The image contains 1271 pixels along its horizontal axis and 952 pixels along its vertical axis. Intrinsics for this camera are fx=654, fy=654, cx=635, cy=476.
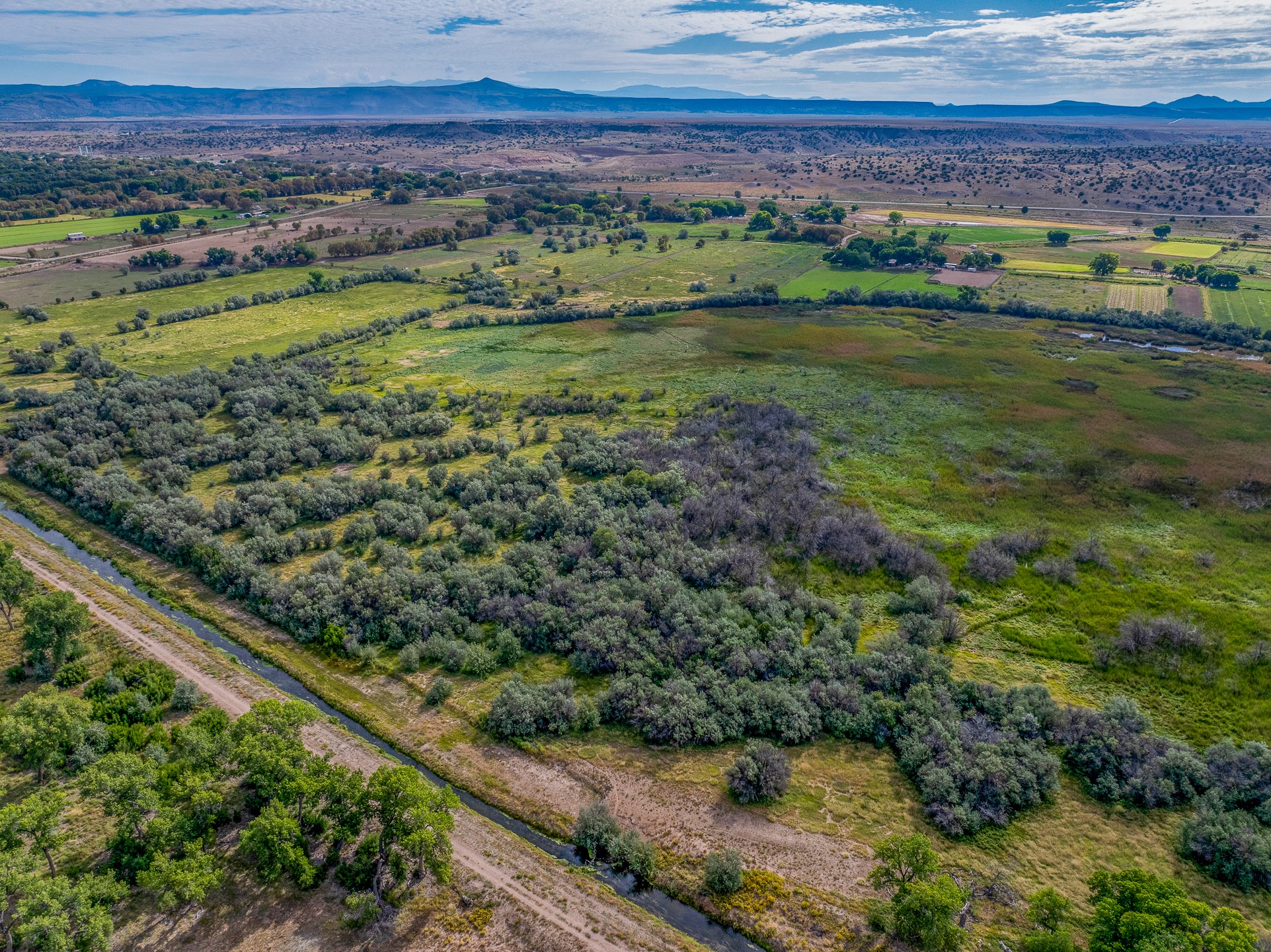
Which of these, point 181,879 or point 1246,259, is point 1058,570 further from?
point 1246,259

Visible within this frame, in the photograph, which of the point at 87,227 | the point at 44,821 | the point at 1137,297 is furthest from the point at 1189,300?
the point at 87,227

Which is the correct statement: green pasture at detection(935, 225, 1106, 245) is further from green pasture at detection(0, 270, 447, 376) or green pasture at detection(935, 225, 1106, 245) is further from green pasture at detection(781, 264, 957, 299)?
green pasture at detection(0, 270, 447, 376)

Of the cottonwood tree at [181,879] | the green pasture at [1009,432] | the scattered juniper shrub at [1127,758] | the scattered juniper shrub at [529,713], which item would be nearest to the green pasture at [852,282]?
the green pasture at [1009,432]

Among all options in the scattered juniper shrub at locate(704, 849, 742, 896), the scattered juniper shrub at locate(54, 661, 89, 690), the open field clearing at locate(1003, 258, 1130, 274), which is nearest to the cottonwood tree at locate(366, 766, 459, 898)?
the scattered juniper shrub at locate(704, 849, 742, 896)

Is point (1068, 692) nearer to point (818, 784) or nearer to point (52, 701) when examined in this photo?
point (818, 784)

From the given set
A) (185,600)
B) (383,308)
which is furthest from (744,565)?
(383,308)

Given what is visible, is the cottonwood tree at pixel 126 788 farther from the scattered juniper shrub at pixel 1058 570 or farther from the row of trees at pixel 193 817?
the scattered juniper shrub at pixel 1058 570
